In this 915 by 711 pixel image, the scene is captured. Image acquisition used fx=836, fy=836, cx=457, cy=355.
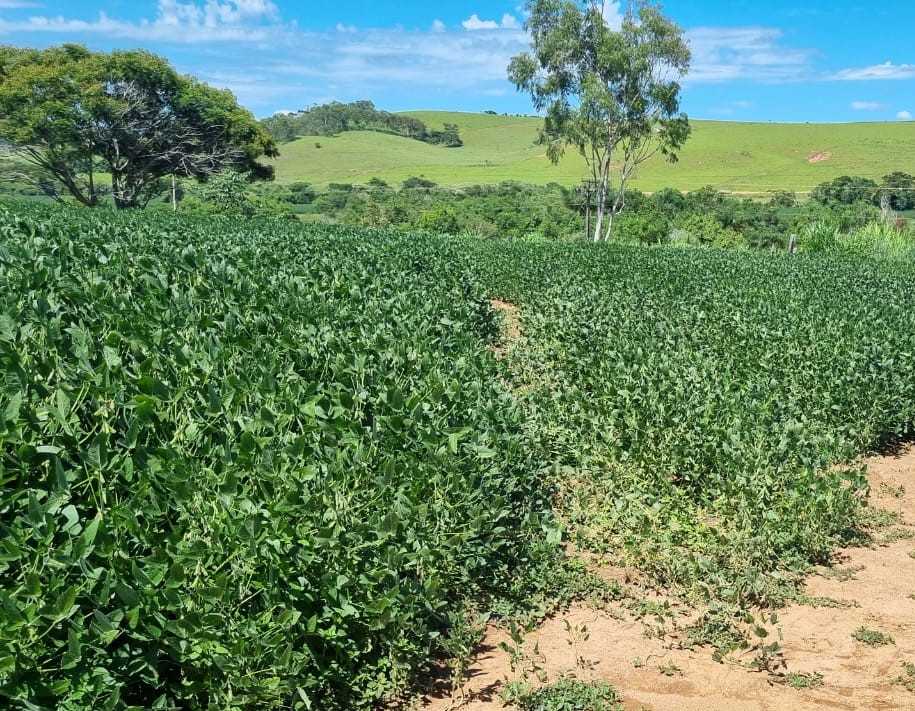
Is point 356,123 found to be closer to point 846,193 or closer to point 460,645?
point 846,193

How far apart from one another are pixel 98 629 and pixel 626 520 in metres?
4.17

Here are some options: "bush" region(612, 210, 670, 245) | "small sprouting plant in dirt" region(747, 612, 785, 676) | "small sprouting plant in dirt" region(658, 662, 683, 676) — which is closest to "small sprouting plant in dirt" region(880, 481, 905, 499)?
"small sprouting plant in dirt" region(747, 612, 785, 676)

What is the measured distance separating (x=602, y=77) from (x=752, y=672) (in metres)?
41.2

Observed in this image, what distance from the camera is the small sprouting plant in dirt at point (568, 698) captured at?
3.91 meters

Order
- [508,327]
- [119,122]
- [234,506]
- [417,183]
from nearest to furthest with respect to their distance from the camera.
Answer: [234,506] → [508,327] → [119,122] → [417,183]

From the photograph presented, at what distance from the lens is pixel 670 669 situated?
14.5 ft

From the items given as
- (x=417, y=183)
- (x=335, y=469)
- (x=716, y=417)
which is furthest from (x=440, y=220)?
(x=335, y=469)

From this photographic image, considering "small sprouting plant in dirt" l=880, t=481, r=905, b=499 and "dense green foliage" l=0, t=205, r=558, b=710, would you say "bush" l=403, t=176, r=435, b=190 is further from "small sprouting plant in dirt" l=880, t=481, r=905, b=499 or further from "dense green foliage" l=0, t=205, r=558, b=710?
"dense green foliage" l=0, t=205, r=558, b=710

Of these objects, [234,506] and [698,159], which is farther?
[698,159]

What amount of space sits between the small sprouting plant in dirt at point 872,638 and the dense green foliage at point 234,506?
1.94 m

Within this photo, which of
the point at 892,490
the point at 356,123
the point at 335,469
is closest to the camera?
the point at 335,469

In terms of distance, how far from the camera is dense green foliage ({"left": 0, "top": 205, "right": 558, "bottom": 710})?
2.78 meters

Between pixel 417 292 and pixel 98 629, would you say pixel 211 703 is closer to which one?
pixel 98 629

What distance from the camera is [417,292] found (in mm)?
9320
